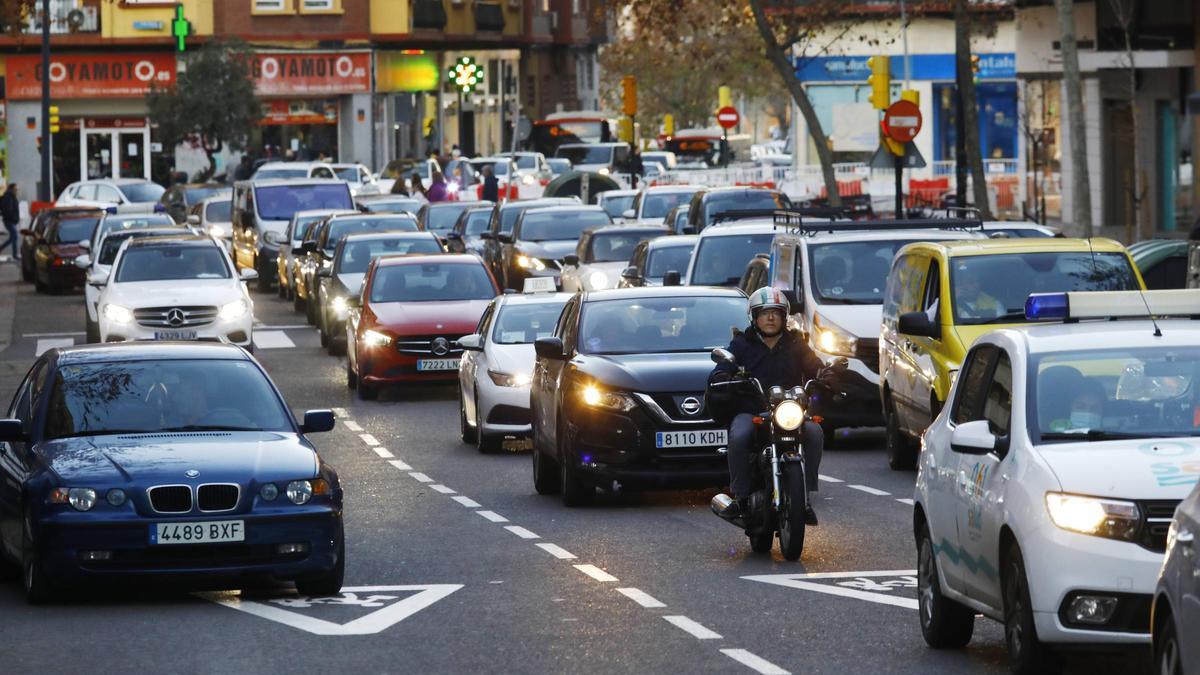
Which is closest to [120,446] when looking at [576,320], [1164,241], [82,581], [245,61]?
[82,581]

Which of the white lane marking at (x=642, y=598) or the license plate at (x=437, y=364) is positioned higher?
the license plate at (x=437, y=364)

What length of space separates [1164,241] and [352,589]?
14929mm

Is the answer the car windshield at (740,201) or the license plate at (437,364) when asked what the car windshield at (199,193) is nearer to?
the car windshield at (740,201)

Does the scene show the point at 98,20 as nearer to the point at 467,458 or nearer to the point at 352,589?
the point at 467,458

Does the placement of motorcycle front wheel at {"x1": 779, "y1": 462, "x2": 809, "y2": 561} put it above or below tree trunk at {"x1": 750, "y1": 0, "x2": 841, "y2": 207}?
below

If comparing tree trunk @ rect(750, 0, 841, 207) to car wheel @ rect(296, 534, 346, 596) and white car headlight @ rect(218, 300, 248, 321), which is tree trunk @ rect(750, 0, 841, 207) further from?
car wheel @ rect(296, 534, 346, 596)

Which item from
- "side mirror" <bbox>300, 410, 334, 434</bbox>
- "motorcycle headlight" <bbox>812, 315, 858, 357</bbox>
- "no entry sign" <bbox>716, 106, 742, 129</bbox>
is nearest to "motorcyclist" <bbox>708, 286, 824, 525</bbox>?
"side mirror" <bbox>300, 410, 334, 434</bbox>

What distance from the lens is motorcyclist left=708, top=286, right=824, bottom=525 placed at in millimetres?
14789

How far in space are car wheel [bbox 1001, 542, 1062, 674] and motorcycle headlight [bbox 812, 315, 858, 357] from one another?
1230 cm

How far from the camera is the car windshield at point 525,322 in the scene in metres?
23.7

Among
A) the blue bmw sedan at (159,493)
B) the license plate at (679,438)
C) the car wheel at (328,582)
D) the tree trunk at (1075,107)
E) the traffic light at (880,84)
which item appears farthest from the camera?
the traffic light at (880,84)

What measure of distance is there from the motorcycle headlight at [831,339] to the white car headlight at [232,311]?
10893 mm

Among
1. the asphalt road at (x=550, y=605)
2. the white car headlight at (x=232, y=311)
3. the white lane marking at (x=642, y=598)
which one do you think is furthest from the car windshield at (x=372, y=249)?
the white lane marking at (x=642, y=598)

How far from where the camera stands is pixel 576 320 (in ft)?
62.5
